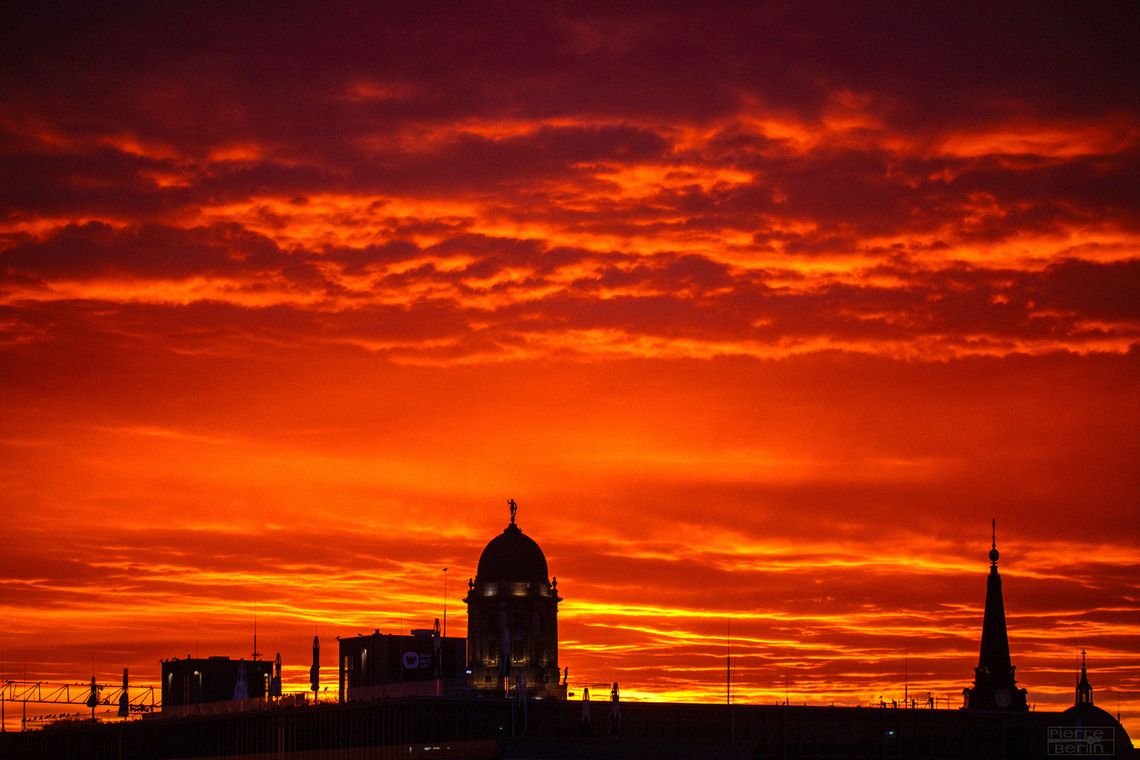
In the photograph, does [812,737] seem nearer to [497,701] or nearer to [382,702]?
[497,701]

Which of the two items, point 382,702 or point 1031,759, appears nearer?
point 382,702

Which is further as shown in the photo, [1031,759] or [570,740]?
[1031,759]

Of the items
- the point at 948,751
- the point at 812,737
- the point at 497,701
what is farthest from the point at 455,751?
the point at 948,751

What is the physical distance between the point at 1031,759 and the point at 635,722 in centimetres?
4686

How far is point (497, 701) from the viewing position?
188 metres

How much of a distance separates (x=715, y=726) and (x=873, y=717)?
19.1 m

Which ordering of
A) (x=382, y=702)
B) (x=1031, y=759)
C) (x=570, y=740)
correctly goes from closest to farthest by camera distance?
(x=570, y=740) → (x=382, y=702) → (x=1031, y=759)

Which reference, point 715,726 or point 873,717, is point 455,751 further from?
point 873,717

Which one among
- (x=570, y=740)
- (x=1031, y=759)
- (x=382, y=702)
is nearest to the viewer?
(x=570, y=740)

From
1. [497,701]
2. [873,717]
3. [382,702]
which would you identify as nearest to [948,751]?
[873,717]

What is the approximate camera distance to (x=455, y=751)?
579 feet

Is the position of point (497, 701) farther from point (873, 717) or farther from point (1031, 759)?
point (1031, 759)

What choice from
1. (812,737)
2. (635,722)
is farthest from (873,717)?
(635,722)

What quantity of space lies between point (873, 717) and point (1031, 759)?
64.7ft
